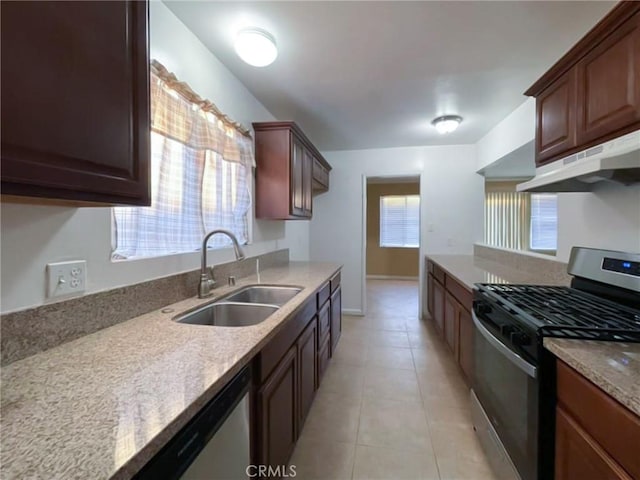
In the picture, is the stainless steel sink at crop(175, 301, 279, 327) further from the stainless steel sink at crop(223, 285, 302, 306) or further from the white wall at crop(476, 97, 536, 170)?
the white wall at crop(476, 97, 536, 170)

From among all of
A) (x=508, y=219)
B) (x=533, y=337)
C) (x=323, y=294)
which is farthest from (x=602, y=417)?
(x=508, y=219)

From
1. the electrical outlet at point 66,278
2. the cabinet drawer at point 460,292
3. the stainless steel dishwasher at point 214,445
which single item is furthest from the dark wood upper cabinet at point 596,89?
the electrical outlet at point 66,278

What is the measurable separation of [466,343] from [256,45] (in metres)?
2.44

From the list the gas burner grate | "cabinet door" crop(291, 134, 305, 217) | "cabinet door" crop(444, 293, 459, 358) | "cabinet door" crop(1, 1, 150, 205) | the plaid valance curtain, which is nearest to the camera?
"cabinet door" crop(1, 1, 150, 205)

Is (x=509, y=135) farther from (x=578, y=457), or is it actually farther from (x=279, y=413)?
(x=279, y=413)

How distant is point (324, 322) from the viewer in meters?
2.37

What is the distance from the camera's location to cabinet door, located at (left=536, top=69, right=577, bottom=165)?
1.52 m

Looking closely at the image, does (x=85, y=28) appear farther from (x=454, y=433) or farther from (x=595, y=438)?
(x=454, y=433)

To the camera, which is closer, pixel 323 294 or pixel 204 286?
pixel 204 286

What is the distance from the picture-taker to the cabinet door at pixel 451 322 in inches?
98.5

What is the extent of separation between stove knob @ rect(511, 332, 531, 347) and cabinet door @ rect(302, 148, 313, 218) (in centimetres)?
222

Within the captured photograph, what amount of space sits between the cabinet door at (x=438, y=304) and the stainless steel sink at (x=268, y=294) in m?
1.83

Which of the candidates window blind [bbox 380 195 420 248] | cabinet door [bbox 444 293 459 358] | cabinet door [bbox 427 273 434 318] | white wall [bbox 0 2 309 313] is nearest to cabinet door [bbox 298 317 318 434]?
white wall [bbox 0 2 309 313]

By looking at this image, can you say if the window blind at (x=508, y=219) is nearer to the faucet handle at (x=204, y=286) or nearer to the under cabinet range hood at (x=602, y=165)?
the under cabinet range hood at (x=602, y=165)
